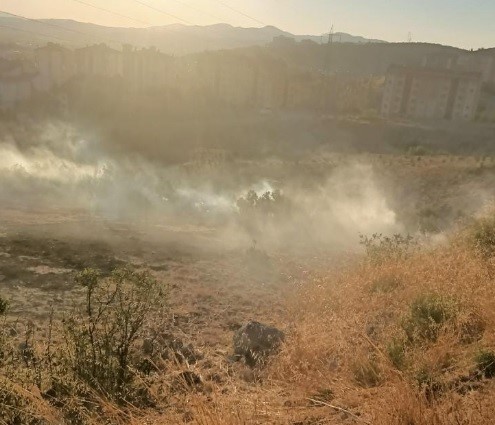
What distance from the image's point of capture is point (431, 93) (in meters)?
48.3

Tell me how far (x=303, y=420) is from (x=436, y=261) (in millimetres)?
5769

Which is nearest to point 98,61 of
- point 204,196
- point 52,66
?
point 52,66

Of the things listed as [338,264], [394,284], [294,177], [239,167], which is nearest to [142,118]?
[239,167]

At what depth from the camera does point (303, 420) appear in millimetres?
3441

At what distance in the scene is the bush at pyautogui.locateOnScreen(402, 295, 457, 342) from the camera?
5.01 metres

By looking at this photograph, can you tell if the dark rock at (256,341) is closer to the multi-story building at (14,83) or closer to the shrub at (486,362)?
the shrub at (486,362)

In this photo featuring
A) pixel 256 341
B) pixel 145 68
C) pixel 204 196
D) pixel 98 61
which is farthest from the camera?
pixel 145 68

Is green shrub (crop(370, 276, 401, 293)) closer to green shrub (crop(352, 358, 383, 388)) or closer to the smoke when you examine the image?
green shrub (crop(352, 358, 383, 388))

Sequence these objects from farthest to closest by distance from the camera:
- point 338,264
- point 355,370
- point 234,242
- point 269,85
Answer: point 269,85 < point 234,242 < point 338,264 < point 355,370

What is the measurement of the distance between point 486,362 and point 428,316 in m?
1.29

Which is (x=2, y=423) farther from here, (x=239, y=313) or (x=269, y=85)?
(x=269, y=85)

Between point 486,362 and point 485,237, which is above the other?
point 486,362

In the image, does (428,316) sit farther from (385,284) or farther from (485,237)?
(485,237)

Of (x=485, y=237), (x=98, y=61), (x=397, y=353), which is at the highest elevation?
(x=98, y=61)
